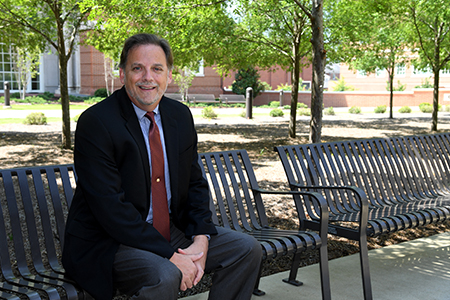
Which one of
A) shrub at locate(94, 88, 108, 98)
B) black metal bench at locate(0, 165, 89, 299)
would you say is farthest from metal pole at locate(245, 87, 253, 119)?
black metal bench at locate(0, 165, 89, 299)

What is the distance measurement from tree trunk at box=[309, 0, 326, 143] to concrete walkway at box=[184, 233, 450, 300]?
294 cm

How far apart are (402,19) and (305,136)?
471cm

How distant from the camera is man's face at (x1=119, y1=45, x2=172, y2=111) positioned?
8.69 feet

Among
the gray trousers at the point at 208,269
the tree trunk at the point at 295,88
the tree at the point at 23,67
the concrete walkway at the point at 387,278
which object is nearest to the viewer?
the gray trousers at the point at 208,269

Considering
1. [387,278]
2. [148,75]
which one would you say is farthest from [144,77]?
[387,278]

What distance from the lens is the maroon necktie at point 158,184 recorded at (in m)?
2.59

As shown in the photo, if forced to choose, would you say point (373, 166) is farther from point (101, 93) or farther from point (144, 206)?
point (101, 93)

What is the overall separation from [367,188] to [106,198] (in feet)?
9.42

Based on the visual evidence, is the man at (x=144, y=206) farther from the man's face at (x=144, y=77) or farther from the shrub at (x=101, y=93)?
the shrub at (x=101, y=93)

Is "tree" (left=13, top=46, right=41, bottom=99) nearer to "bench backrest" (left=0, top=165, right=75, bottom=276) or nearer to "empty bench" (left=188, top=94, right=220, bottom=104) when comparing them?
"empty bench" (left=188, top=94, right=220, bottom=104)

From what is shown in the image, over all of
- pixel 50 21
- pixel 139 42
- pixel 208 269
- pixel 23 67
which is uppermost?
pixel 23 67

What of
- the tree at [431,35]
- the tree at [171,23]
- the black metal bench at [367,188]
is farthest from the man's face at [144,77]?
the tree at [431,35]

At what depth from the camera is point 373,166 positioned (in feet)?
15.1

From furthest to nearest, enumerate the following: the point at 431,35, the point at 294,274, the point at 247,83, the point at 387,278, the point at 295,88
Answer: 1. the point at 247,83
2. the point at 431,35
3. the point at 295,88
4. the point at 387,278
5. the point at 294,274
